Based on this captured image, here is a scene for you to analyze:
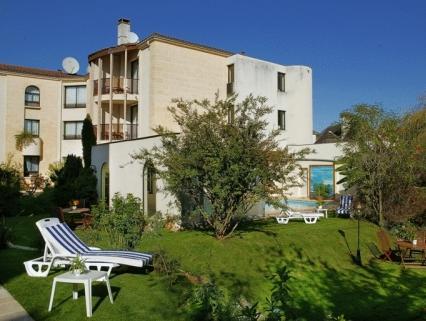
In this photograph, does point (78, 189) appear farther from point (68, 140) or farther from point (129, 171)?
point (68, 140)

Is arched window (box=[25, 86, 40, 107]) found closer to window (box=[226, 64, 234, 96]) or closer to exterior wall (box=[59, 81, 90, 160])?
exterior wall (box=[59, 81, 90, 160])

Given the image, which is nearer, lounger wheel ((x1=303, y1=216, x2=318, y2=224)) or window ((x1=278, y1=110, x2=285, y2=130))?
lounger wheel ((x1=303, y1=216, x2=318, y2=224))

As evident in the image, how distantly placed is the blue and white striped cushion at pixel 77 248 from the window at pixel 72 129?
2881 centimetres

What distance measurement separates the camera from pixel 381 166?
19.3m

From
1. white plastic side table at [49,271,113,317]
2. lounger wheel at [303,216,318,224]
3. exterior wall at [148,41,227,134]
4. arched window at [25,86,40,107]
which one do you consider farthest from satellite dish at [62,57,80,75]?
white plastic side table at [49,271,113,317]

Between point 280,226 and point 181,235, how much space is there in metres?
5.40

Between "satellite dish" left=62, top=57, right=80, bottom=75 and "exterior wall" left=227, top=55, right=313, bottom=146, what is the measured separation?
18.1 metres

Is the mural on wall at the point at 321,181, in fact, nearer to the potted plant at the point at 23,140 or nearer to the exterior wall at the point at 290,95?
the exterior wall at the point at 290,95

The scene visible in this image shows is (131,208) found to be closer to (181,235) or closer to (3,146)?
(181,235)

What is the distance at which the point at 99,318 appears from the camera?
24.2 feet

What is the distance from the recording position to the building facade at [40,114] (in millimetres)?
35969

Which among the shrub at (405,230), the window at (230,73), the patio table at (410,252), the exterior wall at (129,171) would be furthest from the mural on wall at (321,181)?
the patio table at (410,252)

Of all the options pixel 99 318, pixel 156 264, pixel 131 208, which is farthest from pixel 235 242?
pixel 99 318

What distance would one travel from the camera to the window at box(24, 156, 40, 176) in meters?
36.8
